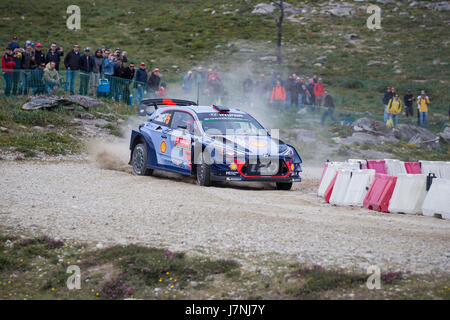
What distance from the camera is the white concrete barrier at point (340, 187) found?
1152 centimetres

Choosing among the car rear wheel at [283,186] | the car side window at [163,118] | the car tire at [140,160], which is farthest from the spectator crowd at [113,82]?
the car rear wheel at [283,186]

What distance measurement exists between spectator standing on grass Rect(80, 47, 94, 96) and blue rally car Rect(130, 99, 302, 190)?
30.2 ft

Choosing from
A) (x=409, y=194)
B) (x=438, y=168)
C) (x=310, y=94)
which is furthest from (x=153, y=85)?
(x=409, y=194)

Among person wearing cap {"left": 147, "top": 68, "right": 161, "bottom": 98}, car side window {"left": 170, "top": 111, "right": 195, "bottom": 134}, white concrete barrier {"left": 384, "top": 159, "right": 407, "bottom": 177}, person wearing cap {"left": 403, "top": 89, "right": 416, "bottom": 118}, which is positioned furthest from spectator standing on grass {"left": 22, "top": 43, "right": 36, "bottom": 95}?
person wearing cap {"left": 403, "top": 89, "right": 416, "bottom": 118}

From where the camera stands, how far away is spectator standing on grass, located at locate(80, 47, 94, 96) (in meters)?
23.4

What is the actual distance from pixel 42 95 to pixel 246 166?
12.1 m

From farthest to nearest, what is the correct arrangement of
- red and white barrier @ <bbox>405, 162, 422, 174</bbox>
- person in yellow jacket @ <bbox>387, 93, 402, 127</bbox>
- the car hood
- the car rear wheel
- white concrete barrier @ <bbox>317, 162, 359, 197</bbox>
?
person in yellow jacket @ <bbox>387, 93, 402, 127</bbox>, the car rear wheel, red and white barrier @ <bbox>405, 162, 422, 174</bbox>, the car hood, white concrete barrier @ <bbox>317, 162, 359, 197</bbox>

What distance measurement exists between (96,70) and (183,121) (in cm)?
1098

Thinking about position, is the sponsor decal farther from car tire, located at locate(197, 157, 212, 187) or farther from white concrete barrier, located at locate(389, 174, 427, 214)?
white concrete barrier, located at locate(389, 174, 427, 214)

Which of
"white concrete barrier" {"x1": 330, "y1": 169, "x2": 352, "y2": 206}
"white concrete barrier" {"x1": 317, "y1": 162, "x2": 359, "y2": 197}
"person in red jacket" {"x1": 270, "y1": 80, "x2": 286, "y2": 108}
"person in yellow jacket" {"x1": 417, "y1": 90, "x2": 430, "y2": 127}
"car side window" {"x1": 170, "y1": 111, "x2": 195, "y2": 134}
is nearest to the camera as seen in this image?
"white concrete barrier" {"x1": 330, "y1": 169, "x2": 352, "y2": 206}

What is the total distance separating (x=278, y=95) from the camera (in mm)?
28734

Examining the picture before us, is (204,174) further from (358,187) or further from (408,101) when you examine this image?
(408,101)
